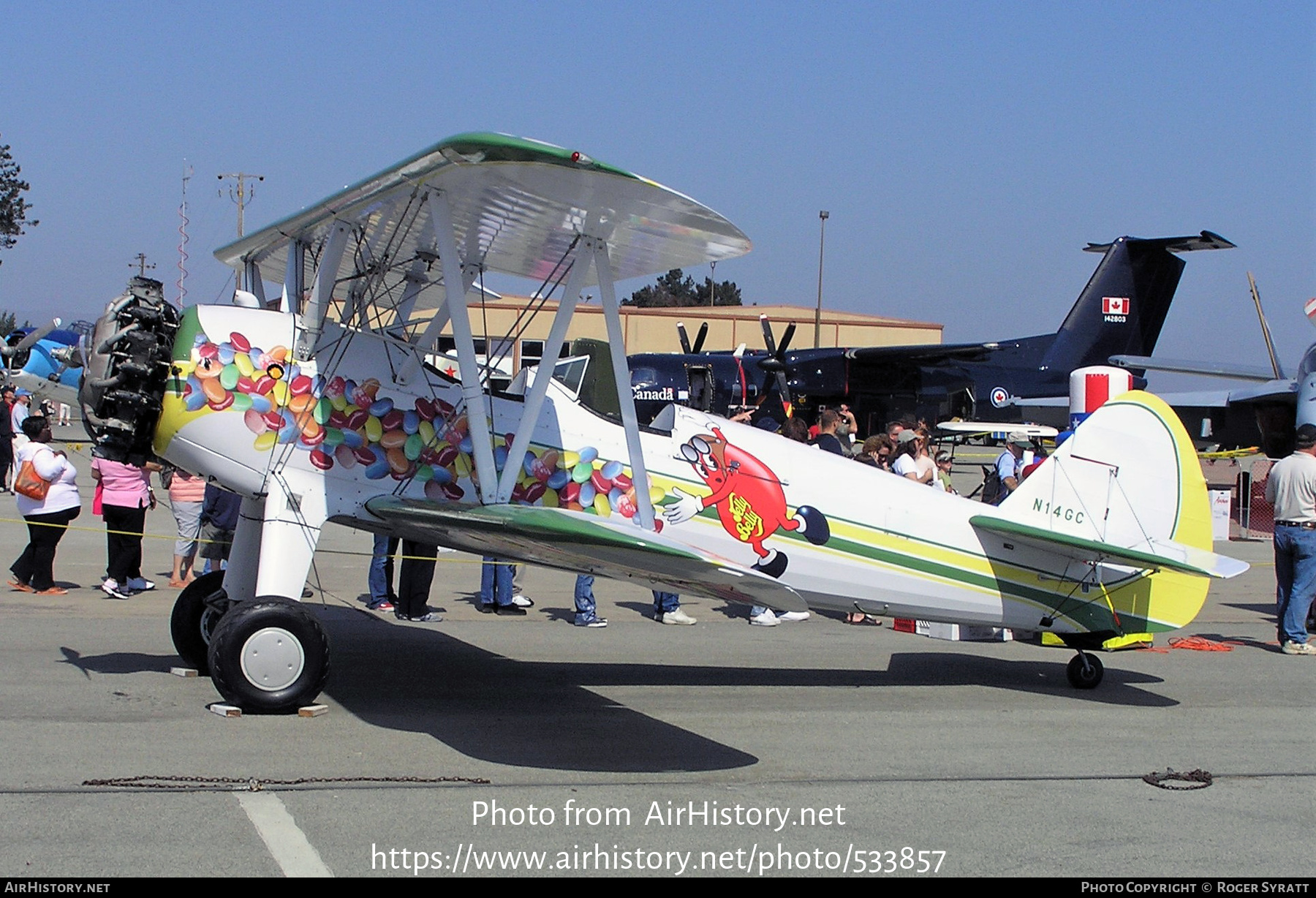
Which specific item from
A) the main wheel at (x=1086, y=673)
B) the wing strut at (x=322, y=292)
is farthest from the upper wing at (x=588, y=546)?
the main wheel at (x=1086, y=673)

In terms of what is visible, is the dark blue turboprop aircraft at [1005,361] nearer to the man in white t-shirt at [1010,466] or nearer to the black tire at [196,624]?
the man in white t-shirt at [1010,466]

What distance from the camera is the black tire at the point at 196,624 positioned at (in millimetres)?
7441

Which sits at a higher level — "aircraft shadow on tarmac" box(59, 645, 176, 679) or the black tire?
the black tire

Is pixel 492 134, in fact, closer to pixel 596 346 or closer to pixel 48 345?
pixel 596 346

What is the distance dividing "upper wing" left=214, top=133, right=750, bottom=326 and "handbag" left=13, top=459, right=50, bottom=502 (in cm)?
384

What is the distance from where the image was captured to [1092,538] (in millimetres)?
7941

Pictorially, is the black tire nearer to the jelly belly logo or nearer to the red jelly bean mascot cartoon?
the red jelly bean mascot cartoon

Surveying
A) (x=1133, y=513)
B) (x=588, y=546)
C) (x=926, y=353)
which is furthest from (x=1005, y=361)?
(x=588, y=546)

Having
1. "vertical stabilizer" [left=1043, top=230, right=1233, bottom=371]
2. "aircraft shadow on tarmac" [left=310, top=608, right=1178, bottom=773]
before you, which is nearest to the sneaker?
"aircraft shadow on tarmac" [left=310, top=608, right=1178, bottom=773]

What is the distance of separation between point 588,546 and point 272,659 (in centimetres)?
196

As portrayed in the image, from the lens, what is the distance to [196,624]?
754 cm

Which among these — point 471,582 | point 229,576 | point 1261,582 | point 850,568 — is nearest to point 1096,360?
point 1261,582

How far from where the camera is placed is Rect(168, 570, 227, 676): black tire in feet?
24.4

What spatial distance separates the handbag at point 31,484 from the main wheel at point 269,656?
5.49m
